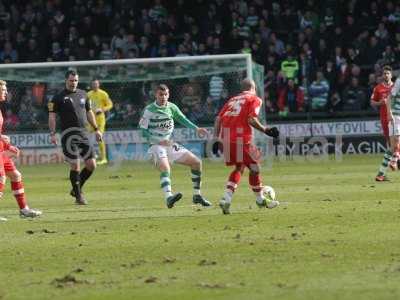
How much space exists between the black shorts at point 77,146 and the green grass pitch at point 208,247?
0.78 m

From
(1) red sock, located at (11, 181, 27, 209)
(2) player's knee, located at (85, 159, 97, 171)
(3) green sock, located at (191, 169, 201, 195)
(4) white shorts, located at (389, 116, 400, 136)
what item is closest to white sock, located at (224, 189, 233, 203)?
(3) green sock, located at (191, 169, 201, 195)

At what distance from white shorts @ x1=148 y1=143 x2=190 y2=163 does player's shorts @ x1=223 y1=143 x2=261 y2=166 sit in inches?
56.7

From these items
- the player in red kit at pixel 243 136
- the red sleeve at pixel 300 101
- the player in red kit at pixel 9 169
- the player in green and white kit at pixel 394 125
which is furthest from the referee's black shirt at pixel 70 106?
the red sleeve at pixel 300 101

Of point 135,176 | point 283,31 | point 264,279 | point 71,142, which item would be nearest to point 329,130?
point 283,31

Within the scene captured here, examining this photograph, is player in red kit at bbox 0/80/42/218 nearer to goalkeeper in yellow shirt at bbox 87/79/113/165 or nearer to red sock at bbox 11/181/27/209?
red sock at bbox 11/181/27/209

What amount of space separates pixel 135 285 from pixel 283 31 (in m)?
24.6

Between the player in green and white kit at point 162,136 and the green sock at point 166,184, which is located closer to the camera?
the green sock at point 166,184

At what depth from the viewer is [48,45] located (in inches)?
1362

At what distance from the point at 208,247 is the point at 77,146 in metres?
7.17

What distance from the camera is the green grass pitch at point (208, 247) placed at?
340 inches

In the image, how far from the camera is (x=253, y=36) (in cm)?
3253

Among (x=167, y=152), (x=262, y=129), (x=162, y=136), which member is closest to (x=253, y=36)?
(x=162, y=136)

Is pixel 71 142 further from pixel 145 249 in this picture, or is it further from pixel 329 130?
pixel 329 130

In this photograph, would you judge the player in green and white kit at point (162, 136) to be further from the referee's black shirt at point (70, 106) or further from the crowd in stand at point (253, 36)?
the crowd in stand at point (253, 36)
